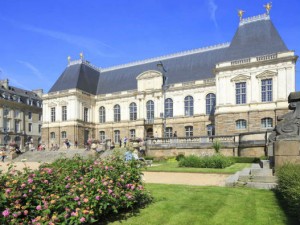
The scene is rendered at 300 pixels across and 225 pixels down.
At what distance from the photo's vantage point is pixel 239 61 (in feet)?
108

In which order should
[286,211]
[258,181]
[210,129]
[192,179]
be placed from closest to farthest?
[286,211], [258,181], [192,179], [210,129]

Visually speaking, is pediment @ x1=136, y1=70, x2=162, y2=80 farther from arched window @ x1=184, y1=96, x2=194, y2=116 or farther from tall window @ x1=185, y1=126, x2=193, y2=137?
tall window @ x1=185, y1=126, x2=193, y2=137

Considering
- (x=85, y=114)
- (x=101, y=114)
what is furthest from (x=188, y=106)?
(x=85, y=114)

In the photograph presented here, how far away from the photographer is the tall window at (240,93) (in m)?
32.9

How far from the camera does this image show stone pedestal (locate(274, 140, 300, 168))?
8.47 m

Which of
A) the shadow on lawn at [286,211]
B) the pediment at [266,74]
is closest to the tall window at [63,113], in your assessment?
the pediment at [266,74]

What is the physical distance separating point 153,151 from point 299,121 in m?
19.9

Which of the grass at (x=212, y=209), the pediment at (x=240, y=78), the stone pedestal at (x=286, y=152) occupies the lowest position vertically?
the grass at (x=212, y=209)

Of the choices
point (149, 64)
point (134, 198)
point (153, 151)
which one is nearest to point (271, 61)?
point (153, 151)

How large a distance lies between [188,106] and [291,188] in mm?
36656

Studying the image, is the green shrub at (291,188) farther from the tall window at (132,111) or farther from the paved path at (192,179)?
the tall window at (132,111)

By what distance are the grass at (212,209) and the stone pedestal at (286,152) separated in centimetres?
132

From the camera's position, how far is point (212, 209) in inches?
244

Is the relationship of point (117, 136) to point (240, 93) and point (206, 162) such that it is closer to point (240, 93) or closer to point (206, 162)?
point (240, 93)
